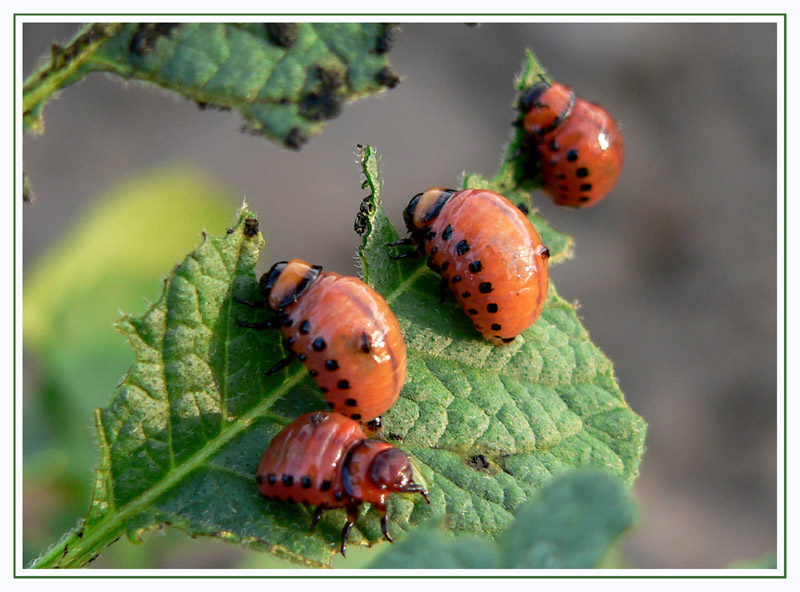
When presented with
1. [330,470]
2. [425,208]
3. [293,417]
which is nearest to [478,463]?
[330,470]

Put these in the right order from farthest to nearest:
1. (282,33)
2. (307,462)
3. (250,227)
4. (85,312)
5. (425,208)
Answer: (85,312), (425,208), (282,33), (250,227), (307,462)

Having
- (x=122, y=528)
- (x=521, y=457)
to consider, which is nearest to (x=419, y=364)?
(x=521, y=457)

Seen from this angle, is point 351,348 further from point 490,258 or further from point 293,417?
point 490,258

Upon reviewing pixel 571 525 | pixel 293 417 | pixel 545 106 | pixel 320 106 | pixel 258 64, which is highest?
pixel 545 106

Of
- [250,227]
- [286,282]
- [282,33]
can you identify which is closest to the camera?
[250,227]

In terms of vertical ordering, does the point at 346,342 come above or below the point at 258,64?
below

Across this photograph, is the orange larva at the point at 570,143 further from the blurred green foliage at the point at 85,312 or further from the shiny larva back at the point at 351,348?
the blurred green foliage at the point at 85,312

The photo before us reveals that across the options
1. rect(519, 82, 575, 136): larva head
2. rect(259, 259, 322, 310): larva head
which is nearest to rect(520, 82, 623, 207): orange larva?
rect(519, 82, 575, 136): larva head
